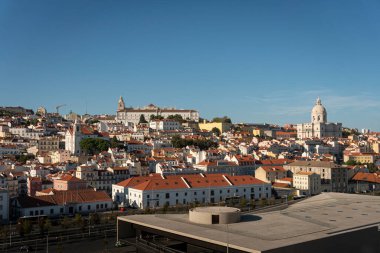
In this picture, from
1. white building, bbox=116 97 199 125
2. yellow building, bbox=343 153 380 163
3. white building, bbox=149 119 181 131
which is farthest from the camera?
white building, bbox=116 97 199 125

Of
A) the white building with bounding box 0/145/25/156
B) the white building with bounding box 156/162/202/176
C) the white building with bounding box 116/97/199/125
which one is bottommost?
the white building with bounding box 156/162/202/176

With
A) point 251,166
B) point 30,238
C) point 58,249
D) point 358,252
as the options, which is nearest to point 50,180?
point 30,238

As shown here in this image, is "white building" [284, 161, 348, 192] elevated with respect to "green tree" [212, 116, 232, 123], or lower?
lower

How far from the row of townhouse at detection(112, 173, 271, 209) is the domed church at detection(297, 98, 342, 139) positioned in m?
67.8

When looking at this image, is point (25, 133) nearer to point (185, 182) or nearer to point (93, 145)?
point (93, 145)

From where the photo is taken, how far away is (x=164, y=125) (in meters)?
87.7

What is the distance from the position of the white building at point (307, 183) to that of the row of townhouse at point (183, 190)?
4.76 m

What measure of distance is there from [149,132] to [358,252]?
211 feet

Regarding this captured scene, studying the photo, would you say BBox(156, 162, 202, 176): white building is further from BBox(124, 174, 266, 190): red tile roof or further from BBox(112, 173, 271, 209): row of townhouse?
BBox(124, 174, 266, 190): red tile roof

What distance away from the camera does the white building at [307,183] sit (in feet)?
139

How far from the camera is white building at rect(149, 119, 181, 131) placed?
87.6 meters

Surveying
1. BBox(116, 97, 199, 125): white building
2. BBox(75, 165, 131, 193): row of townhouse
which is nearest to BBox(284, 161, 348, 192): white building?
BBox(75, 165, 131, 193): row of townhouse

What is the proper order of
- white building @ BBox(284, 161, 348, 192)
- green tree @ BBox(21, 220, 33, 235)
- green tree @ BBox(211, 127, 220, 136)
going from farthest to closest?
1. green tree @ BBox(211, 127, 220, 136)
2. white building @ BBox(284, 161, 348, 192)
3. green tree @ BBox(21, 220, 33, 235)

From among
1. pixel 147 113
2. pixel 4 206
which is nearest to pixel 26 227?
pixel 4 206
